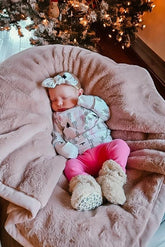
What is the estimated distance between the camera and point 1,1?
7.71 feet

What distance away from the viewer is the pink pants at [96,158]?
3.62 feet

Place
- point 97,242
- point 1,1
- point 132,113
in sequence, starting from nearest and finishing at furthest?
point 97,242
point 132,113
point 1,1

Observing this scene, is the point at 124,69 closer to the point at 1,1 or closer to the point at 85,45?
the point at 85,45

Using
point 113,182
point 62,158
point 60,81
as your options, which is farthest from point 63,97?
point 113,182

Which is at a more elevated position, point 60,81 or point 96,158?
point 60,81

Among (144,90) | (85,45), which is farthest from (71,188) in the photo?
(85,45)

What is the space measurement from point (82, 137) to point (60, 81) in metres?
0.28

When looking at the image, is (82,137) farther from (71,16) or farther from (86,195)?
(71,16)

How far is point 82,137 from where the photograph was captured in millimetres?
1272

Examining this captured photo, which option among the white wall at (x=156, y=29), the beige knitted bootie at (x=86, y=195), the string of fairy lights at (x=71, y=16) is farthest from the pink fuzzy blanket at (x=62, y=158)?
the white wall at (x=156, y=29)

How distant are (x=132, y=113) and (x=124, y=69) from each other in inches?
11.1

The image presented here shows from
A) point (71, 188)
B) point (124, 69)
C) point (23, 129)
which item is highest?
point (124, 69)

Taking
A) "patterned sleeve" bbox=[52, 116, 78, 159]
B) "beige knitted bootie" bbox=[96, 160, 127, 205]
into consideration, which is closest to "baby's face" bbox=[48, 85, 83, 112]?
"patterned sleeve" bbox=[52, 116, 78, 159]

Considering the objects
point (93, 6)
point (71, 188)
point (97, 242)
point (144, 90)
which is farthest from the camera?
point (93, 6)
